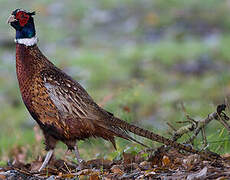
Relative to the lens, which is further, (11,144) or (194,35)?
(194,35)

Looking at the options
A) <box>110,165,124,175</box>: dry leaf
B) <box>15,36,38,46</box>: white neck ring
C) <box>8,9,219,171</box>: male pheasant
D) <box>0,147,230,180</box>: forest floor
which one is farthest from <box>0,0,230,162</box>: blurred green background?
<box>15,36,38,46</box>: white neck ring

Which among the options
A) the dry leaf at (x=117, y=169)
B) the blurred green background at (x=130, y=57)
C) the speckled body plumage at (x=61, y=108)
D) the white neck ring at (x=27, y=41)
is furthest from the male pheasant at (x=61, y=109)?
the blurred green background at (x=130, y=57)

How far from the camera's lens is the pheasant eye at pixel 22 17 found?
527 centimetres

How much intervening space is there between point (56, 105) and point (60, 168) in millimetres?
563

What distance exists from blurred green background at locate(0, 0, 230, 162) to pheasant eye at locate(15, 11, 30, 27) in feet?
4.71

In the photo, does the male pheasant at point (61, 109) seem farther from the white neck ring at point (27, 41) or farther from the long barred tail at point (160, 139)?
the white neck ring at point (27, 41)

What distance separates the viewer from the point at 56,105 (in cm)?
491

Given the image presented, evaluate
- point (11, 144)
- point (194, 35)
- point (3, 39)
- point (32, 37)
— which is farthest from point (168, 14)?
point (32, 37)

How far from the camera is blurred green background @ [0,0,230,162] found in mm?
8414

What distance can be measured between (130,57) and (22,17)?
22.7 feet

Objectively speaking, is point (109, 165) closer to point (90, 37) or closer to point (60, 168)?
point (60, 168)

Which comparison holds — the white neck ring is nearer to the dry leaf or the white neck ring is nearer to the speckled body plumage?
the speckled body plumage

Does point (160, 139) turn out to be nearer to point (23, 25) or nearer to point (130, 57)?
point (23, 25)

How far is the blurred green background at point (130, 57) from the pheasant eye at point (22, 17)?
144cm
